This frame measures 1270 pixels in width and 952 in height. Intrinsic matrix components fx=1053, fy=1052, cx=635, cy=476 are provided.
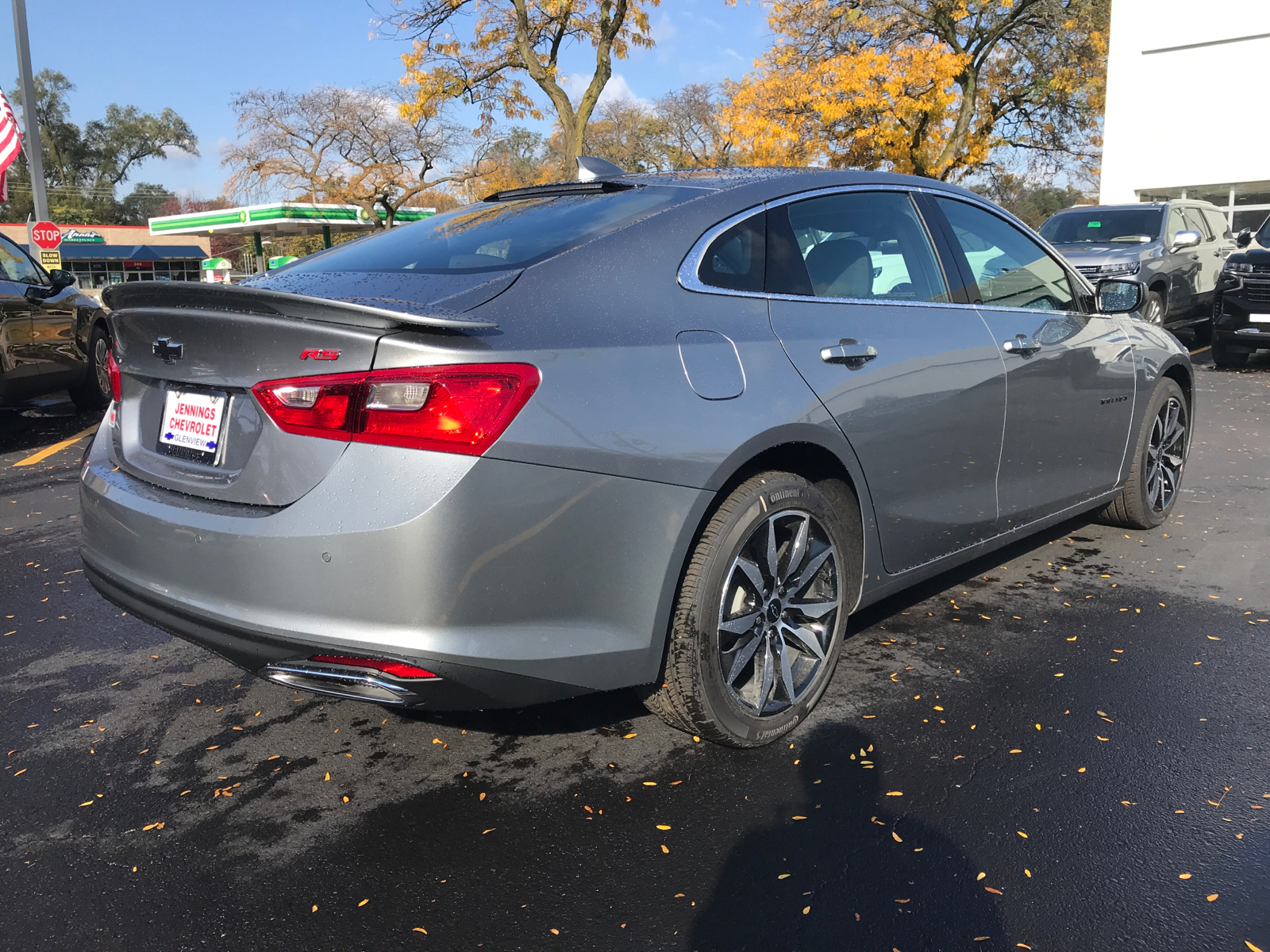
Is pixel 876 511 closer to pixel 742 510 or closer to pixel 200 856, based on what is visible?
pixel 742 510

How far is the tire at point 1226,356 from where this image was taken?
12.5m

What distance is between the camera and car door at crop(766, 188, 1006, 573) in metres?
3.11

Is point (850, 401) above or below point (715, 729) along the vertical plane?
above

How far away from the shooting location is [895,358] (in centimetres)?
329

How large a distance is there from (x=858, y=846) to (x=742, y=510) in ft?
2.88

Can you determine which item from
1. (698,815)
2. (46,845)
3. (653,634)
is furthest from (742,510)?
(46,845)

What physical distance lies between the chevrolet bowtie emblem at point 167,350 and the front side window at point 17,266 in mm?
7295

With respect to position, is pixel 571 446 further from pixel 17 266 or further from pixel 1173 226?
pixel 1173 226

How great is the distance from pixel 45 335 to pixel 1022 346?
8.23 meters

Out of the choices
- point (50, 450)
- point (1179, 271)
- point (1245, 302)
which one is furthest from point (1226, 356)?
point (50, 450)

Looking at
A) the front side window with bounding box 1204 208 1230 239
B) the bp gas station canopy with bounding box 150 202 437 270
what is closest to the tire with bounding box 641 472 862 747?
the front side window with bounding box 1204 208 1230 239

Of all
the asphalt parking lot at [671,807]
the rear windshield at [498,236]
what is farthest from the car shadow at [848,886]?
the rear windshield at [498,236]

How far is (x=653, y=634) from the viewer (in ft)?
8.58

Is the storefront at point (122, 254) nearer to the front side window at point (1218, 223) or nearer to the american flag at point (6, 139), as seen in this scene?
the american flag at point (6, 139)
